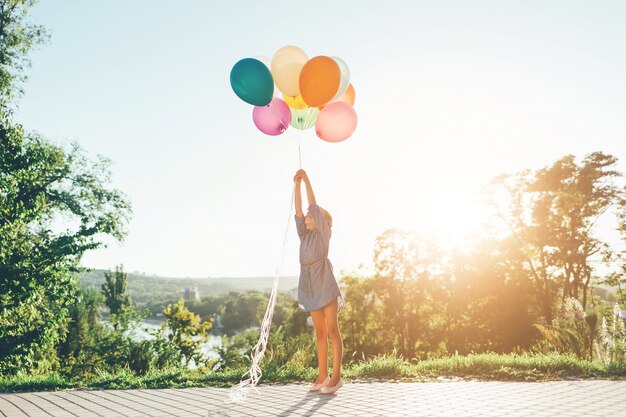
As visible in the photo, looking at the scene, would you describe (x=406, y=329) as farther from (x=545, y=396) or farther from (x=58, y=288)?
(x=545, y=396)

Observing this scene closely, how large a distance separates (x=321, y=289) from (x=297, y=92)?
7.73 ft

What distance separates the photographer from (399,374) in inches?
261

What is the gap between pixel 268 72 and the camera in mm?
5383

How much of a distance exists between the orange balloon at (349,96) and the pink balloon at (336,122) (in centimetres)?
30

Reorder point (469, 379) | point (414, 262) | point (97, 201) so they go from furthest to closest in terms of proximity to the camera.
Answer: point (414, 262) < point (97, 201) < point (469, 379)

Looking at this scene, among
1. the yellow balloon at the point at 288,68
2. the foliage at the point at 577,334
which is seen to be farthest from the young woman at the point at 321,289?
the foliage at the point at 577,334

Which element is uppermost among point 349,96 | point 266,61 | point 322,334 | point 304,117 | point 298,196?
point 266,61

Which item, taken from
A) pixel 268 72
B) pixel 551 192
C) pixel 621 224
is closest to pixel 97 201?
pixel 268 72

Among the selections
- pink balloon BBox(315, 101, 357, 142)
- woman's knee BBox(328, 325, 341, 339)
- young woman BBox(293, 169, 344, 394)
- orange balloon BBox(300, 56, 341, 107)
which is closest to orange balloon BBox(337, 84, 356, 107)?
pink balloon BBox(315, 101, 357, 142)

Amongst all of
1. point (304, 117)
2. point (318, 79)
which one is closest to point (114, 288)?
point (304, 117)

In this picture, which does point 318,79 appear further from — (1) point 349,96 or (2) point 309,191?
(2) point 309,191

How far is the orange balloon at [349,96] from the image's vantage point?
5980 millimetres

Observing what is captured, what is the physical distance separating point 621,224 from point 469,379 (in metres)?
24.5

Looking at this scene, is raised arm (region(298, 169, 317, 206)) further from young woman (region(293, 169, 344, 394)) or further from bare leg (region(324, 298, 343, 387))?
bare leg (region(324, 298, 343, 387))
